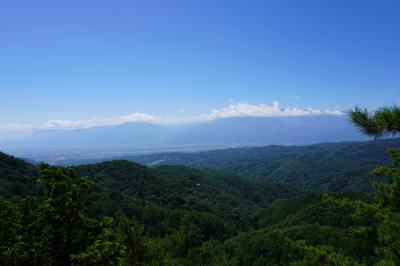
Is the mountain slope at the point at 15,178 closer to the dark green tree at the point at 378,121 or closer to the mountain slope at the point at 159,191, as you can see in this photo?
the mountain slope at the point at 159,191

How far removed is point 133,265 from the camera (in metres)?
18.5

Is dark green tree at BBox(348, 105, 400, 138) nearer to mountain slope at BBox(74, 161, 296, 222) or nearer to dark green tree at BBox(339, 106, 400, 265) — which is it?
dark green tree at BBox(339, 106, 400, 265)

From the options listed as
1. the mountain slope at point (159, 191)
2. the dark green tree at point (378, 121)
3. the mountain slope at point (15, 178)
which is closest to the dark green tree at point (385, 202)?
the dark green tree at point (378, 121)

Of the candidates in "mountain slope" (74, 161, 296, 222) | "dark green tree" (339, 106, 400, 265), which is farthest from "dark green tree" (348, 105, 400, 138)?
"mountain slope" (74, 161, 296, 222)

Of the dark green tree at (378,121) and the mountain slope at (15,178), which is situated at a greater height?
the dark green tree at (378,121)

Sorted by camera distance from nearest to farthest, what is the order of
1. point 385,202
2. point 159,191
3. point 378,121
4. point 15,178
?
point 378,121 < point 385,202 < point 15,178 < point 159,191

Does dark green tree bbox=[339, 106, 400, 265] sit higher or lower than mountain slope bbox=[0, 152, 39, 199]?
higher

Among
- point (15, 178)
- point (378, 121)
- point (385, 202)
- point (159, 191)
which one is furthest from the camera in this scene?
point (159, 191)

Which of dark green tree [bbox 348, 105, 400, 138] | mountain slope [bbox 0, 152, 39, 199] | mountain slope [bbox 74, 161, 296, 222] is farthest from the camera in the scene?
mountain slope [bbox 74, 161, 296, 222]

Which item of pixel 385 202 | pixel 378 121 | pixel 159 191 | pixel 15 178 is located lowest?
pixel 159 191

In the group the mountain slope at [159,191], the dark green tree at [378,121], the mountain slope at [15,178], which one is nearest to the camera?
the dark green tree at [378,121]

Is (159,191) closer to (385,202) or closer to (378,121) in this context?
(385,202)

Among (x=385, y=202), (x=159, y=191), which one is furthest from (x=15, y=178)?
(x=385, y=202)

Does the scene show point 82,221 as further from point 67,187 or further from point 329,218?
point 329,218
